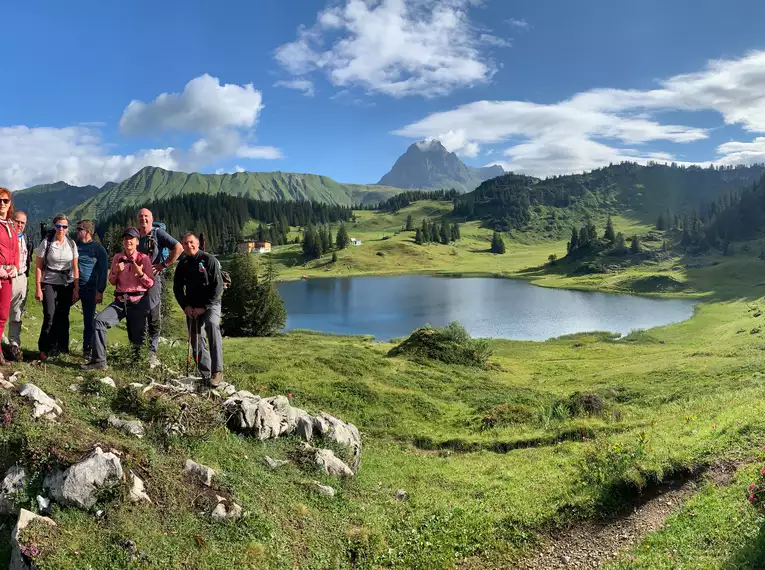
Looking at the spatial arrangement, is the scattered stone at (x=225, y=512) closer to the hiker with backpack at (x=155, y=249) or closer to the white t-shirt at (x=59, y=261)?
the hiker with backpack at (x=155, y=249)

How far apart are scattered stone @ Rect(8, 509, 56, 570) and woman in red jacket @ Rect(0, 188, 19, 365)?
5.33m

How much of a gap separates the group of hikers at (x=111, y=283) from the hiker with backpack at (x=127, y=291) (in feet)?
0.07

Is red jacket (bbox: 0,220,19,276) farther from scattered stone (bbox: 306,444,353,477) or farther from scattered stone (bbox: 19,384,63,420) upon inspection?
scattered stone (bbox: 306,444,353,477)

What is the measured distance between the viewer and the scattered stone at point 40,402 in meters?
8.65

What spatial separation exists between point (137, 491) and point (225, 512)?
55.8 inches

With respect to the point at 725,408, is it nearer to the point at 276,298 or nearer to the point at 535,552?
the point at 535,552

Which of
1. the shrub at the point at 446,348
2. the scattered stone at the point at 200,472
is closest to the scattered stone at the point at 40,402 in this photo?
the scattered stone at the point at 200,472

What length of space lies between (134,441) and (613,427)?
16147 millimetres

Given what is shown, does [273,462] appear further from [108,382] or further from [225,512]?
[108,382]

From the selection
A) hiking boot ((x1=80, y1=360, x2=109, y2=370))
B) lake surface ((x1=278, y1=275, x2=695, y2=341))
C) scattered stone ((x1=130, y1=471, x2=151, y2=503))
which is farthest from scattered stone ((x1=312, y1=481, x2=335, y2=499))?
lake surface ((x1=278, y1=275, x2=695, y2=341))

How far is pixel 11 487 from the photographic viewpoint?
721cm

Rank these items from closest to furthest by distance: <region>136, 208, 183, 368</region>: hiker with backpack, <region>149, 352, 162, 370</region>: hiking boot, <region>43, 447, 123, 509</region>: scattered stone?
<region>43, 447, 123, 509</region>: scattered stone
<region>136, 208, 183, 368</region>: hiker with backpack
<region>149, 352, 162, 370</region>: hiking boot

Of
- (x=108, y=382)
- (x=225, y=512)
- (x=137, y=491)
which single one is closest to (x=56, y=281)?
(x=108, y=382)

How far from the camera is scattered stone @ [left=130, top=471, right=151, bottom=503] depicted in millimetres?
7590
